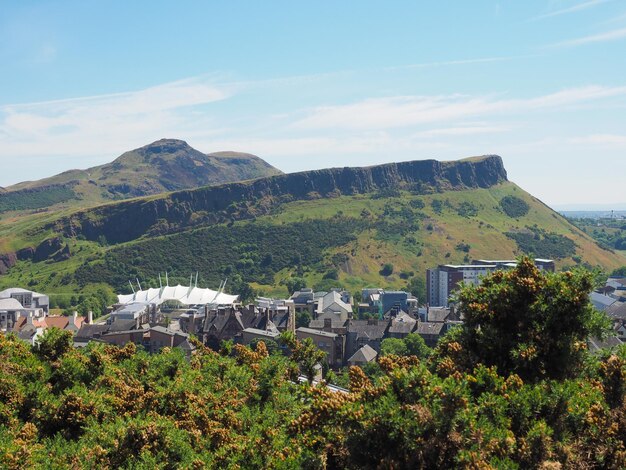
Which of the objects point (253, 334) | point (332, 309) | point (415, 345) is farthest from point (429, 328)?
point (332, 309)

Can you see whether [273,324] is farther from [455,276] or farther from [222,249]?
[222,249]

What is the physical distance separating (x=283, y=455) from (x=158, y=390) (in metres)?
6.71

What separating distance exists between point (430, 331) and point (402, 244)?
8262cm

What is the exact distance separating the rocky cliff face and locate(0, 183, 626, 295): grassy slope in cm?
546

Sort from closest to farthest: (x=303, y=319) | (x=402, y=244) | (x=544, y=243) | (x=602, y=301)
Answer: (x=303, y=319) < (x=602, y=301) < (x=402, y=244) < (x=544, y=243)

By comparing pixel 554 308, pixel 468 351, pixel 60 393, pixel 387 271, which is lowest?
pixel 387 271

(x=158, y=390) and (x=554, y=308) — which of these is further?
(x=158, y=390)

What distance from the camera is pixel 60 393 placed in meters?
17.8

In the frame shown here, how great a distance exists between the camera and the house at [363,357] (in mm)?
63344

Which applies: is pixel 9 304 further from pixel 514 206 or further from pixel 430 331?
pixel 514 206

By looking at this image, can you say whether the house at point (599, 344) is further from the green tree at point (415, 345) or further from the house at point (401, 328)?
the house at point (401, 328)

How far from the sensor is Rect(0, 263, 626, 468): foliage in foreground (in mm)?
10539

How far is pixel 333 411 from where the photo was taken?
11672 millimetres

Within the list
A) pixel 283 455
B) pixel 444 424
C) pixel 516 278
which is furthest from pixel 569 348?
pixel 283 455
